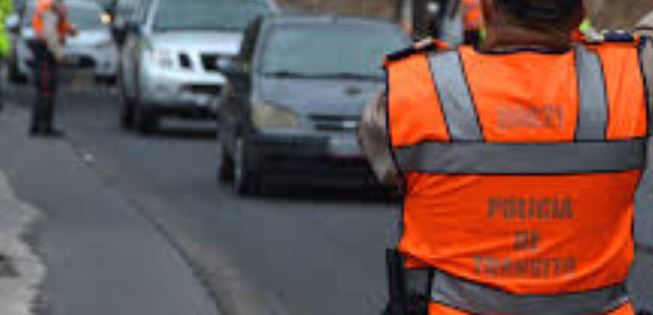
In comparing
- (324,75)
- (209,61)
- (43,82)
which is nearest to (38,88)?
(43,82)

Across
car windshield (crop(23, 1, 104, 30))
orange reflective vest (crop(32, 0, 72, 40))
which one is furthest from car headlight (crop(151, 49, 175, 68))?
car windshield (crop(23, 1, 104, 30))

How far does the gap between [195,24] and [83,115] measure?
168 inches

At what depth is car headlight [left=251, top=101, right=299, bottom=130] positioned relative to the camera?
51.0 feet

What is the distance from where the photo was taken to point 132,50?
24.2 metres

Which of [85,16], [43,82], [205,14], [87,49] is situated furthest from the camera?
[85,16]

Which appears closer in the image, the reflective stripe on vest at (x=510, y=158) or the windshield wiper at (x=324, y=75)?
the reflective stripe on vest at (x=510, y=158)

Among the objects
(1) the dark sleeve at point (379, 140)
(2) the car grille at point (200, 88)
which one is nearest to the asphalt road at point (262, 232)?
(1) the dark sleeve at point (379, 140)

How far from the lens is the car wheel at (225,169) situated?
1700cm

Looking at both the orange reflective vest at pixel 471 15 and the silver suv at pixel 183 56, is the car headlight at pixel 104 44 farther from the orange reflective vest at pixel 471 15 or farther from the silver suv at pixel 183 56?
the orange reflective vest at pixel 471 15

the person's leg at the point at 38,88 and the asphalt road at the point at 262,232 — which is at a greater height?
the asphalt road at the point at 262,232

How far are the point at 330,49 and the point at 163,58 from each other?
20.5 ft

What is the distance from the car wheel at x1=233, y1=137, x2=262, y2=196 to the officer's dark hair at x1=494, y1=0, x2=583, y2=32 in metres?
11.6

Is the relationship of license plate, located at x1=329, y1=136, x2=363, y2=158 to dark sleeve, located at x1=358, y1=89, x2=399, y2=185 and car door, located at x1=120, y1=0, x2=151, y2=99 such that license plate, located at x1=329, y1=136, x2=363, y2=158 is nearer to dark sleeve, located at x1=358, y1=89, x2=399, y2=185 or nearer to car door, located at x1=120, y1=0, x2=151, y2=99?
car door, located at x1=120, y1=0, x2=151, y2=99

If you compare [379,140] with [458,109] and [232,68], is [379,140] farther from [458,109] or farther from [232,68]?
[232,68]
